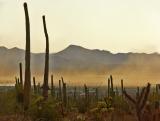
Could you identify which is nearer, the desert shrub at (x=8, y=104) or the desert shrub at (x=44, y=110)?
the desert shrub at (x=44, y=110)

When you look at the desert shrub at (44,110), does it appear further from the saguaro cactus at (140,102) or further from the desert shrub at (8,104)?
the saguaro cactus at (140,102)

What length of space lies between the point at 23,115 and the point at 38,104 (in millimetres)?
3617

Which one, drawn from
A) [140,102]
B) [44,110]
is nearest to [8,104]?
[44,110]

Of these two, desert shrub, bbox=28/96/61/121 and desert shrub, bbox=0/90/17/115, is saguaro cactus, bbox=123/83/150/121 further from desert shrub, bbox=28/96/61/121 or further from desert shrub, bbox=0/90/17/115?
desert shrub, bbox=0/90/17/115

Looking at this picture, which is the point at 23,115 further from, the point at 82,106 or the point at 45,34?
the point at 82,106

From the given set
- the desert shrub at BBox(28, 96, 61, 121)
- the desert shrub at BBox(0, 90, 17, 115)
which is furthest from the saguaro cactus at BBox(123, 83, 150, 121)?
the desert shrub at BBox(0, 90, 17, 115)

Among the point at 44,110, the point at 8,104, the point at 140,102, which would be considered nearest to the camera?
the point at 140,102

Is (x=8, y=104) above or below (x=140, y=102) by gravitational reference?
below

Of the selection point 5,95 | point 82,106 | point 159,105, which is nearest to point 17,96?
point 5,95

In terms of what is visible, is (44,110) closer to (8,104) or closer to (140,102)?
(8,104)

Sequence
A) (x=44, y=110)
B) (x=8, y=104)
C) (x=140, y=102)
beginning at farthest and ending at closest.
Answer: (x=8, y=104) < (x=44, y=110) < (x=140, y=102)

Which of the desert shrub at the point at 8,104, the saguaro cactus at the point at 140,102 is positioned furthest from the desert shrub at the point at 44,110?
the saguaro cactus at the point at 140,102

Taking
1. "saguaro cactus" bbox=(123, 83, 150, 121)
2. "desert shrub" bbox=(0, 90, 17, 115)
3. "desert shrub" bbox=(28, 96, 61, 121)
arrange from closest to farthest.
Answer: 1. "saguaro cactus" bbox=(123, 83, 150, 121)
2. "desert shrub" bbox=(28, 96, 61, 121)
3. "desert shrub" bbox=(0, 90, 17, 115)

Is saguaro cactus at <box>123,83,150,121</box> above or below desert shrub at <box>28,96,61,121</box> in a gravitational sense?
above
